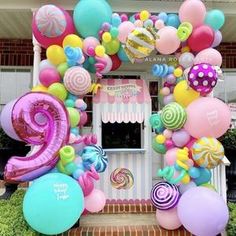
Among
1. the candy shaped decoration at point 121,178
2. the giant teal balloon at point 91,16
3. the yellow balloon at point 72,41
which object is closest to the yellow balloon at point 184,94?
the giant teal balloon at point 91,16

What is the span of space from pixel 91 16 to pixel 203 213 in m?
2.72

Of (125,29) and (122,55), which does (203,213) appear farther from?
(125,29)

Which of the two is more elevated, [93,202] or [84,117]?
[84,117]

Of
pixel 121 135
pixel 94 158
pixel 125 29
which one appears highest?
pixel 125 29

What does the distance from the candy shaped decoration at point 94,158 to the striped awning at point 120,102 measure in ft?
3.55

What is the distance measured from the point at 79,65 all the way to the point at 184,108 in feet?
4.72

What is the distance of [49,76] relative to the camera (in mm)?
4543

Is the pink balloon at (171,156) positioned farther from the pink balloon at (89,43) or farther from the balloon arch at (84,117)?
the pink balloon at (89,43)

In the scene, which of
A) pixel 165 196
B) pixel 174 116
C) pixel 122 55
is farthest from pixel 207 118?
pixel 122 55

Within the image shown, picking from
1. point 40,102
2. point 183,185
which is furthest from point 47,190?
point 183,185

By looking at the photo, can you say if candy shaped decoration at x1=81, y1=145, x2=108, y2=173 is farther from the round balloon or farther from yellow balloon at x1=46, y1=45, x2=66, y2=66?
the round balloon

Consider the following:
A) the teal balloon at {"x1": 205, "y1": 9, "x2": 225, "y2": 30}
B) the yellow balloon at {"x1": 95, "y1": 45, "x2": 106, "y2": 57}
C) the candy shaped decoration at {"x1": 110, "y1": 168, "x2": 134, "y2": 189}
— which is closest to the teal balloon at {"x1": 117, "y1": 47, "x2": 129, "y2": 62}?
the yellow balloon at {"x1": 95, "y1": 45, "x2": 106, "y2": 57}

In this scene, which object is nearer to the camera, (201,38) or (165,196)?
(165,196)

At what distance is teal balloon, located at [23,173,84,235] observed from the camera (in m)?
3.79
